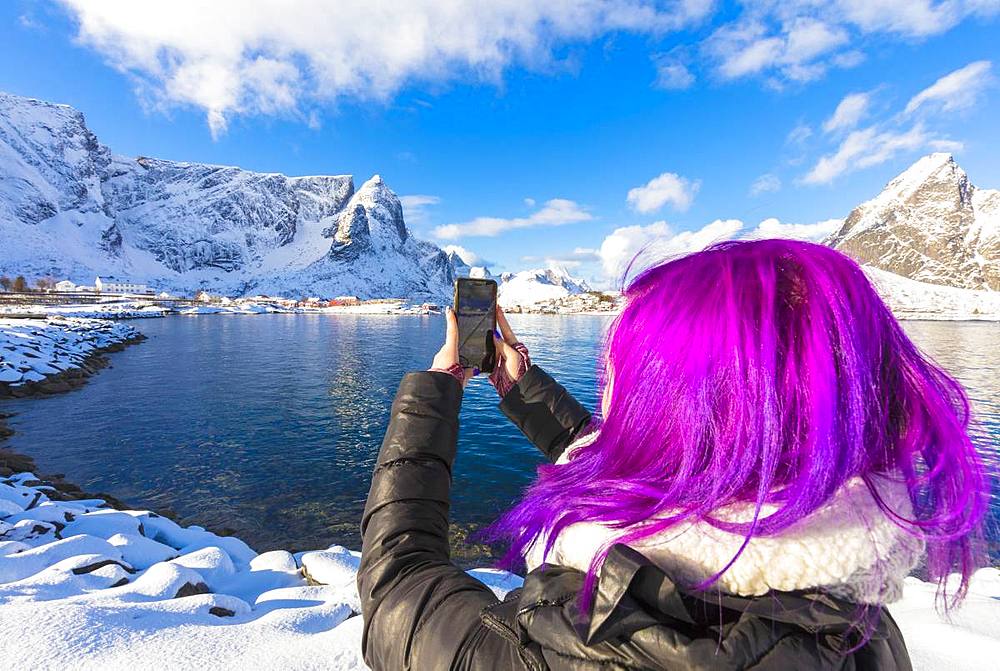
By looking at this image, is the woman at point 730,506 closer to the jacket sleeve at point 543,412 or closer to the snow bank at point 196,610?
the jacket sleeve at point 543,412

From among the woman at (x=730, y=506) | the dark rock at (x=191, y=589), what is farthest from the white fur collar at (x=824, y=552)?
the dark rock at (x=191, y=589)

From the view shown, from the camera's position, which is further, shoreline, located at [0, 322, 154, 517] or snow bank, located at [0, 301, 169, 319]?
snow bank, located at [0, 301, 169, 319]

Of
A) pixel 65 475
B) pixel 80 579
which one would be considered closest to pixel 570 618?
pixel 80 579

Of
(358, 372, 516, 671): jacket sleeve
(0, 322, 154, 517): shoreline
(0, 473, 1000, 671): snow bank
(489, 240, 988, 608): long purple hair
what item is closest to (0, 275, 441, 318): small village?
(0, 322, 154, 517): shoreline

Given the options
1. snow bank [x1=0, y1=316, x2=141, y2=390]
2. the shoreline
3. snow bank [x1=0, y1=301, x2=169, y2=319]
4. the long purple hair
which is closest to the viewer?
the long purple hair

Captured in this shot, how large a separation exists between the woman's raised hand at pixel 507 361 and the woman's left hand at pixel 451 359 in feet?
1.06

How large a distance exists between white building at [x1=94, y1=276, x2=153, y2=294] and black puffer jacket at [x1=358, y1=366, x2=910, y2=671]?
632ft

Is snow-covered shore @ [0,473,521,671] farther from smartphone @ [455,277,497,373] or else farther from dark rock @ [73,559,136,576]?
smartphone @ [455,277,497,373]

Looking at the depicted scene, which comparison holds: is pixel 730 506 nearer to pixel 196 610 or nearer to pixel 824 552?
pixel 824 552

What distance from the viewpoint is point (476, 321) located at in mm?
2270

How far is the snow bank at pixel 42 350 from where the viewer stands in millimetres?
20141

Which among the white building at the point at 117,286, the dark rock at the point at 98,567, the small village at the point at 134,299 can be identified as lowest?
the dark rock at the point at 98,567

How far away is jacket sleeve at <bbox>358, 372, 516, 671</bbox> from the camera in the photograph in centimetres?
114

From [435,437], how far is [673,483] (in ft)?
2.58
